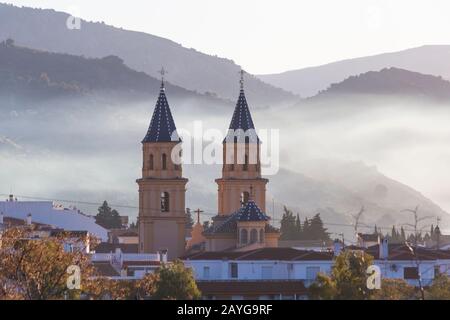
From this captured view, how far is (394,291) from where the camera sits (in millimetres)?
80000

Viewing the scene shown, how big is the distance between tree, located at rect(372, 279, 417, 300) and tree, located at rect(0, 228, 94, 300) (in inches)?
447

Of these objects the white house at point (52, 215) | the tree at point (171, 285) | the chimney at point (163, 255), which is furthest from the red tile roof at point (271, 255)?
the white house at point (52, 215)

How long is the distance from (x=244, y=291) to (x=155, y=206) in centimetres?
4780

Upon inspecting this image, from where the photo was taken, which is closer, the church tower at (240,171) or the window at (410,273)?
the window at (410,273)

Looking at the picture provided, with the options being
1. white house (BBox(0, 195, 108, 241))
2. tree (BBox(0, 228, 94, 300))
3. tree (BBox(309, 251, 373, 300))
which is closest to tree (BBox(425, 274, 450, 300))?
tree (BBox(309, 251, 373, 300))

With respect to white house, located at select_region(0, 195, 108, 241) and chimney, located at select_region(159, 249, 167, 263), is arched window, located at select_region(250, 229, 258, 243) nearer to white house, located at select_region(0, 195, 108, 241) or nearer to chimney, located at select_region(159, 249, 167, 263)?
chimney, located at select_region(159, 249, 167, 263)

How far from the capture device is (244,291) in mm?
102562

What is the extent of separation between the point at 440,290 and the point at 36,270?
15.8 meters

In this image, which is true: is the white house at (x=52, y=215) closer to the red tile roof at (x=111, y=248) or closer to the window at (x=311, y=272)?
the red tile roof at (x=111, y=248)

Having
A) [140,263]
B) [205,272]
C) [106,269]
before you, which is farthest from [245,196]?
[205,272]

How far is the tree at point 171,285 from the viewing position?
85.1 metres

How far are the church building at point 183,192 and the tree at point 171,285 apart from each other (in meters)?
49.2

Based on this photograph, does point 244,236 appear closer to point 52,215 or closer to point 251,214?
point 251,214
